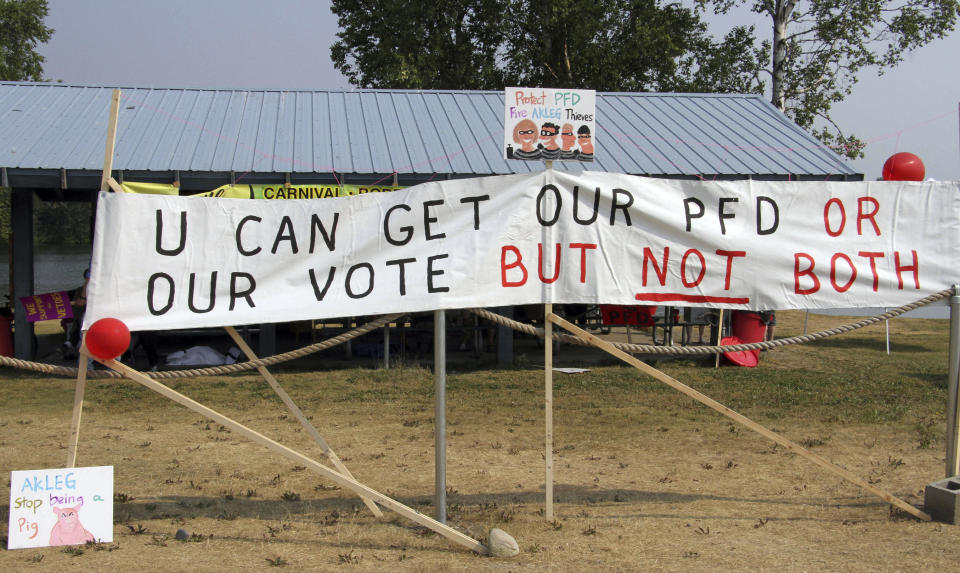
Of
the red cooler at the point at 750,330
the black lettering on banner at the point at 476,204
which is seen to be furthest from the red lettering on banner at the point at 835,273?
the red cooler at the point at 750,330

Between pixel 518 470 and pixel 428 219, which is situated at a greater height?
pixel 428 219

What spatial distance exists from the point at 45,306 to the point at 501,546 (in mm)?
10047

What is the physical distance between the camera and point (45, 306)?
12117 millimetres

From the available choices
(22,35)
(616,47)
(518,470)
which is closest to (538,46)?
(616,47)

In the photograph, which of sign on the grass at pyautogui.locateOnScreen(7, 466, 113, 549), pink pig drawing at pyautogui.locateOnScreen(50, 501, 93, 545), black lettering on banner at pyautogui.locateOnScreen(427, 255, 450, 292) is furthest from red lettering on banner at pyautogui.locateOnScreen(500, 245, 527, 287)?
pink pig drawing at pyautogui.locateOnScreen(50, 501, 93, 545)

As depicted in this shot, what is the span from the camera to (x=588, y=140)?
5.38m

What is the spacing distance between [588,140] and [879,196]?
6.87 feet

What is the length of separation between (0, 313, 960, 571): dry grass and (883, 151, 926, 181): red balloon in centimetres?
235

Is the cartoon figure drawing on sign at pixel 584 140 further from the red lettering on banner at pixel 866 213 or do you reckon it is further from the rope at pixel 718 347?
the red lettering on banner at pixel 866 213

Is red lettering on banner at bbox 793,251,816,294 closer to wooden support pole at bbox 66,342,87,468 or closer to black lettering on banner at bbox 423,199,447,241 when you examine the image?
black lettering on banner at bbox 423,199,447,241

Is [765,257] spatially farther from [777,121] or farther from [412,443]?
[777,121]

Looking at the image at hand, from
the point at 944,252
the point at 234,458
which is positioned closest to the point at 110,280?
the point at 234,458

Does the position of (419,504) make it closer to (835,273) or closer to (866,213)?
(835,273)

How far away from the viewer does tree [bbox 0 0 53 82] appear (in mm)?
46834
